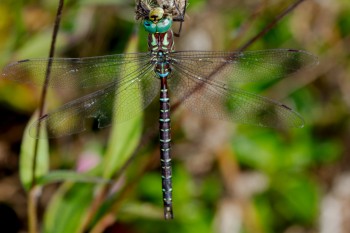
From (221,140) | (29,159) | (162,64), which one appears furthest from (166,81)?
(221,140)

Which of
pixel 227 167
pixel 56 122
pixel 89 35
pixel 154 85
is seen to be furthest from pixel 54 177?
pixel 89 35

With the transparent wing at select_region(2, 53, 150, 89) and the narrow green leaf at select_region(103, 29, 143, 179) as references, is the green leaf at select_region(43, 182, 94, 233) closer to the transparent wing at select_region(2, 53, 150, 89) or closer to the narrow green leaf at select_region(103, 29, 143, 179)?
the narrow green leaf at select_region(103, 29, 143, 179)

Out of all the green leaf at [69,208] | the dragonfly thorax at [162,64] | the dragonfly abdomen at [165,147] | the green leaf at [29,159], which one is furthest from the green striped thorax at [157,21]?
the green leaf at [69,208]

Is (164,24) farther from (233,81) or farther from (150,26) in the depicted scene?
(233,81)

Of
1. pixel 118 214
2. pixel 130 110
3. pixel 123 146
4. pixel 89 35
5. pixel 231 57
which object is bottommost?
pixel 118 214

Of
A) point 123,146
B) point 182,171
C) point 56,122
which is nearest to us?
point 56,122

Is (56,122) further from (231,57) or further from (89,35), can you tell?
(89,35)

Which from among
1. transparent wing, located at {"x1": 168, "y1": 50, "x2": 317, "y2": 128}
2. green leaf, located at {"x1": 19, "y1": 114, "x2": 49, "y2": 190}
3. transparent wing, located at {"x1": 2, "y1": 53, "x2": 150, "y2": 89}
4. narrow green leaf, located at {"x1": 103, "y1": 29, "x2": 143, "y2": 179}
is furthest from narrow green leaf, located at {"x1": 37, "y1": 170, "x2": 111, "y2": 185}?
transparent wing, located at {"x1": 168, "y1": 50, "x2": 317, "y2": 128}

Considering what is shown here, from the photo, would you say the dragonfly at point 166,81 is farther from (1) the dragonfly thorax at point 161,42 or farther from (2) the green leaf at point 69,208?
(2) the green leaf at point 69,208
